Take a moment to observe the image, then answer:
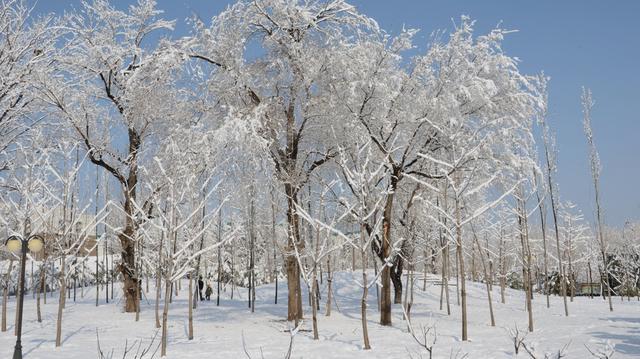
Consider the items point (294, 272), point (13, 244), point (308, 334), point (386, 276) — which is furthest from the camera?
point (294, 272)

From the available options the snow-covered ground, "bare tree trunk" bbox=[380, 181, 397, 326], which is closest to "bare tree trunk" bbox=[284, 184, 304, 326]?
the snow-covered ground

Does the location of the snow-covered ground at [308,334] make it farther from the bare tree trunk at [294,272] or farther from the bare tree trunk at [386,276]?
the bare tree trunk at [294,272]

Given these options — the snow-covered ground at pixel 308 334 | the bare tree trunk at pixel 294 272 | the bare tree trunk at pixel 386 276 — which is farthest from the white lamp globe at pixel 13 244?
the bare tree trunk at pixel 386 276

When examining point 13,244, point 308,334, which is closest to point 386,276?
point 308,334

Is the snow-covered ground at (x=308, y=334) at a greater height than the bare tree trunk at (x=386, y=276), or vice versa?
the bare tree trunk at (x=386, y=276)

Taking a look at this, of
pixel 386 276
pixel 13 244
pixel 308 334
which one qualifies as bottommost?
Answer: pixel 308 334

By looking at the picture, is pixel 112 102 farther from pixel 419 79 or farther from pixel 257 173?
pixel 419 79

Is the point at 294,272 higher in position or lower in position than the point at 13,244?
lower

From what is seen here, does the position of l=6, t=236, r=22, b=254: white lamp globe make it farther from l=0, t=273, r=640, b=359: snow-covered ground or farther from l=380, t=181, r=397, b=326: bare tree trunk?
l=380, t=181, r=397, b=326: bare tree trunk

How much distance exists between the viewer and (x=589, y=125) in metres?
27.1

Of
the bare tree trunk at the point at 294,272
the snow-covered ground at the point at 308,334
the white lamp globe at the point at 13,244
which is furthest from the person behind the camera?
the bare tree trunk at the point at 294,272

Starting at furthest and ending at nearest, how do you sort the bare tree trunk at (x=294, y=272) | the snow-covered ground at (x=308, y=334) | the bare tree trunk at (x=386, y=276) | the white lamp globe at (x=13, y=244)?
1. the bare tree trunk at (x=294, y=272)
2. the bare tree trunk at (x=386, y=276)
3. the snow-covered ground at (x=308, y=334)
4. the white lamp globe at (x=13, y=244)

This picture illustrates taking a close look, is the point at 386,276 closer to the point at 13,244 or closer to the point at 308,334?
the point at 308,334

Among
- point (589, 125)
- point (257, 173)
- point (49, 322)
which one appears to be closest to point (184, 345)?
point (257, 173)
